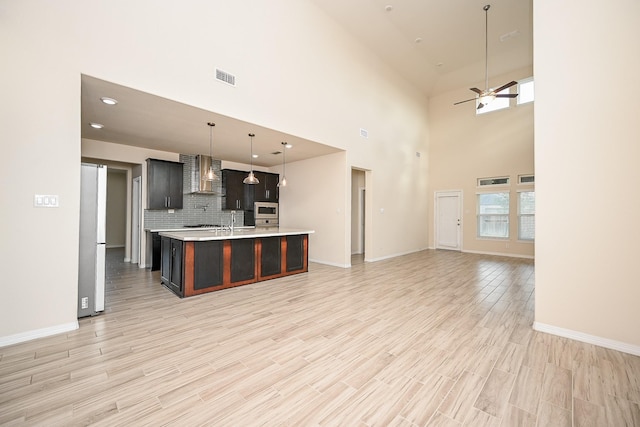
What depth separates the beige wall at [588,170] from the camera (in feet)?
8.09

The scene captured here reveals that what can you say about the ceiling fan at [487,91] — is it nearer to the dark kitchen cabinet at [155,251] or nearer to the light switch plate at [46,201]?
the light switch plate at [46,201]

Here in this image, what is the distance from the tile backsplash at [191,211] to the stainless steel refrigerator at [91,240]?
3337 millimetres

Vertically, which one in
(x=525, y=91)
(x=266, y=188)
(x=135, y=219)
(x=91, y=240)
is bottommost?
(x=91, y=240)

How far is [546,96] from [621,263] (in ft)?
6.03

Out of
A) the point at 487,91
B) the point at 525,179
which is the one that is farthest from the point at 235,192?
the point at 525,179

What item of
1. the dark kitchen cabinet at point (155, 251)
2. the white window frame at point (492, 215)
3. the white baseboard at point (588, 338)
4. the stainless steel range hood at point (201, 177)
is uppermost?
the stainless steel range hood at point (201, 177)

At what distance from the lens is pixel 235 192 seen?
7.37 meters

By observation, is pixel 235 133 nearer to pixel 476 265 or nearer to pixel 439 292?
pixel 439 292

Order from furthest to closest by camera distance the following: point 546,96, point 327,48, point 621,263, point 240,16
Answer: point 327,48 → point 240,16 → point 546,96 → point 621,263

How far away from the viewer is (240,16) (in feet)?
13.3

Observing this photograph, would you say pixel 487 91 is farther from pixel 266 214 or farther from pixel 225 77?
pixel 266 214

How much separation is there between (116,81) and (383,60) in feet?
21.4

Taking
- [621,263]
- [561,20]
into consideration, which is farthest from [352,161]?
[621,263]

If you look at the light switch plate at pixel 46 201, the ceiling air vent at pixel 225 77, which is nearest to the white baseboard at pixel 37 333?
the light switch plate at pixel 46 201
